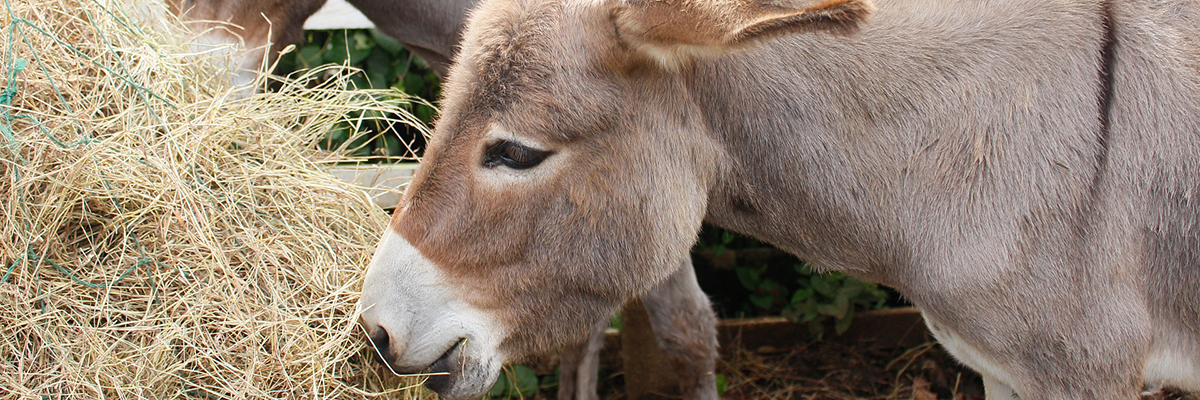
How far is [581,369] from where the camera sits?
2.95 meters

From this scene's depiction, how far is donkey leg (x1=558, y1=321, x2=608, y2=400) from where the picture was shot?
293cm

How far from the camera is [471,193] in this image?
1613 mm

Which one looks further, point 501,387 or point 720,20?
point 501,387

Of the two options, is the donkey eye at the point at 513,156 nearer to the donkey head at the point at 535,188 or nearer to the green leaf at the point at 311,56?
the donkey head at the point at 535,188

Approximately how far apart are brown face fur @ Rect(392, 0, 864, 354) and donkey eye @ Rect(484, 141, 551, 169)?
0.04ft

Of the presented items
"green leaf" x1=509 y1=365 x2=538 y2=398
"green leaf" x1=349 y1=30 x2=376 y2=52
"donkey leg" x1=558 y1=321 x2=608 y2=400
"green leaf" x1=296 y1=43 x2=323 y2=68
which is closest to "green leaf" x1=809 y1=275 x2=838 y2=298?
"donkey leg" x1=558 y1=321 x2=608 y2=400

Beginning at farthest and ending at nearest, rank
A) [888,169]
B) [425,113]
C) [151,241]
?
[425,113]
[151,241]
[888,169]

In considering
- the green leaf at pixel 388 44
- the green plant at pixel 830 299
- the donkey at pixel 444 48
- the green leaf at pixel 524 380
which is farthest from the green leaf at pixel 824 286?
the green leaf at pixel 388 44

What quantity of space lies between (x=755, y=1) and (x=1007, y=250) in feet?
2.25

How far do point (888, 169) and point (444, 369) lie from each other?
0.93 m

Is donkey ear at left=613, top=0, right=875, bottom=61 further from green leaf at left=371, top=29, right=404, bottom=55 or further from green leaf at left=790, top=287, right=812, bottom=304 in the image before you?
green leaf at left=371, top=29, right=404, bottom=55

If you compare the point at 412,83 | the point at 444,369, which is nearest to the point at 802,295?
the point at 412,83

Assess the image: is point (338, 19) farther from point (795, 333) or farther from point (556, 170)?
point (795, 333)

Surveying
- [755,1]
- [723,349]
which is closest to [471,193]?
[755,1]
